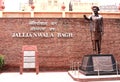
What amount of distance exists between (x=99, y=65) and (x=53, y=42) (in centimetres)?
358

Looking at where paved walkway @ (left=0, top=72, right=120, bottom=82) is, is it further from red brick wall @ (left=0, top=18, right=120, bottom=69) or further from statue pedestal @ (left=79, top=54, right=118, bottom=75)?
red brick wall @ (left=0, top=18, right=120, bottom=69)

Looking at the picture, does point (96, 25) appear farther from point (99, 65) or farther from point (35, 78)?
point (35, 78)

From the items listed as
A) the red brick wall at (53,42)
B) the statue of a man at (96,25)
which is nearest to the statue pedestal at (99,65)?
the statue of a man at (96,25)

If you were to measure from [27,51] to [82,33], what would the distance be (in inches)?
126

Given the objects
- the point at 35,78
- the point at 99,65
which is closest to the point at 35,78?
the point at 35,78

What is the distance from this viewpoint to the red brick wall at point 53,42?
44.4ft

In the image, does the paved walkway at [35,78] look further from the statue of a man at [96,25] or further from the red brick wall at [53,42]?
the red brick wall at [53,42]

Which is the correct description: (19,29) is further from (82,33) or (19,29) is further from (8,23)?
(82,33)

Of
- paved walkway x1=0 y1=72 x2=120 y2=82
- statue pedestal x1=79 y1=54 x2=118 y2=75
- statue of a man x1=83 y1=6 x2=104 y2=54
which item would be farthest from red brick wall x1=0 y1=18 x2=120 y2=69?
statue pedestal x1=79 y1=54 x2=118 y2=75

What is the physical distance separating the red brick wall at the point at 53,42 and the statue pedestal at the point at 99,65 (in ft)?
8.65

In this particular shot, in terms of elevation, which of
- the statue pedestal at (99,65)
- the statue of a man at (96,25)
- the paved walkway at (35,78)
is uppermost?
the statue of a man at (96,25)

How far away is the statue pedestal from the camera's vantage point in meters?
10.7

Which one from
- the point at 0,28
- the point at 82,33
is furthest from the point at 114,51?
the point at 0,28

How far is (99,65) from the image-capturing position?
35.6 feet
